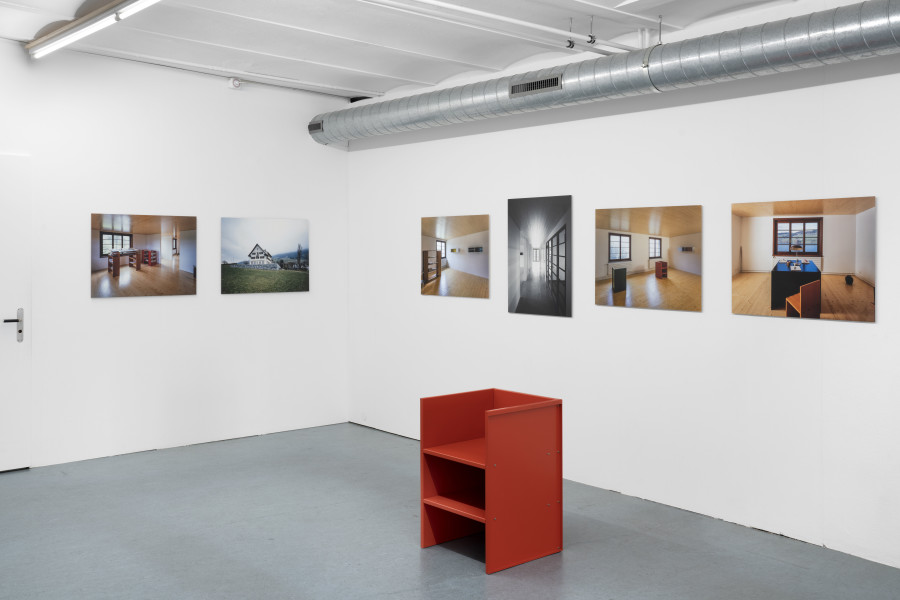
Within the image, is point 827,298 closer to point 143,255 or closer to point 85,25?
point 85,25

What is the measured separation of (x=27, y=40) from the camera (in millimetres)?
6676

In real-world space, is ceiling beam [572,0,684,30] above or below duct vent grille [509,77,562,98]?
above

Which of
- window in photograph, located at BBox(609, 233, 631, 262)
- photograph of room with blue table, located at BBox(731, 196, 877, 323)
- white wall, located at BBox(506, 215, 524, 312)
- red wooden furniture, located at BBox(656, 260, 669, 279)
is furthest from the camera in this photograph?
white wall, located at BBox(506, 215, 524, 312)

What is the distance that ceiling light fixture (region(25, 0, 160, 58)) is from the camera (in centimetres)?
512

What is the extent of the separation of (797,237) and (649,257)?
1.16 meters

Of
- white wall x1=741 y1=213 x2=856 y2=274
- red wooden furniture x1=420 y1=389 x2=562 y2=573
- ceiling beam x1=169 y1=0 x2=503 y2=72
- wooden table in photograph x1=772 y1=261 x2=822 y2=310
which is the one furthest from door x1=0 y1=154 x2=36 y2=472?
wooden table in photograph x1=772 y1=261 x2=822 y2=310

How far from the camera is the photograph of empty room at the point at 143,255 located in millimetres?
7207

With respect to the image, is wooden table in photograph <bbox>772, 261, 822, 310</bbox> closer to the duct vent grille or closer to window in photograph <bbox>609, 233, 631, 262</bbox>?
window in photograph <bbox>609, 233, 631, 262</bbox>

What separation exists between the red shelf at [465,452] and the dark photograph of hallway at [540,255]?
1798 millimetres

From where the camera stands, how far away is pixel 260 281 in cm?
826

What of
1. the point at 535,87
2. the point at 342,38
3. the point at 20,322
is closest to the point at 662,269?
the point at 535,87

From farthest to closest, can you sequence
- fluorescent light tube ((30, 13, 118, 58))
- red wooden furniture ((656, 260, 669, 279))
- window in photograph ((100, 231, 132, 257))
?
1. window in photograph ((100, 231, 132, 257))
2. red wooden furniture ((656, 260, 669, 279))
3. fluorescent light tube ((30, 13, 118, 58))

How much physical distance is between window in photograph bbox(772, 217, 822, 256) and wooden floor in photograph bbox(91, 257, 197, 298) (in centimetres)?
542

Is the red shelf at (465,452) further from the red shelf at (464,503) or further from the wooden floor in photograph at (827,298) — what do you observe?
the wooden floor in photograph at (827,298)
